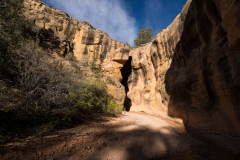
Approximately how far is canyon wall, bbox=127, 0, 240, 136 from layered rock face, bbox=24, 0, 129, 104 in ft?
19.4

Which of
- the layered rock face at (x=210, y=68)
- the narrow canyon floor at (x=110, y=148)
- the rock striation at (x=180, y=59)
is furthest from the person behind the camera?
the rock striation at (x=180, y=59)

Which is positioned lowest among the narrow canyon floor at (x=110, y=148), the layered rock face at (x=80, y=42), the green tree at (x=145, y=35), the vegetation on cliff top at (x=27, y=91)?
the narrow canyon floor at (x=110, y=148)

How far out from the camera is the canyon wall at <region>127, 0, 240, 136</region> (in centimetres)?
473

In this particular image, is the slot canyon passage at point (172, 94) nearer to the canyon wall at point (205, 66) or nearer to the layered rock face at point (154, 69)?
the canyon wall at point (205, 66)

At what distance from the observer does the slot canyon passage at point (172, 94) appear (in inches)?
128

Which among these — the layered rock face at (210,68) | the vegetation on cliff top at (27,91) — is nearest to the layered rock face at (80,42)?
the vegetation on cliff top at (27,91)

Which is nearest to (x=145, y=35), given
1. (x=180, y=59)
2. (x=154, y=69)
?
(x=154, y=69)

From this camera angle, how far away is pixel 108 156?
288 cm

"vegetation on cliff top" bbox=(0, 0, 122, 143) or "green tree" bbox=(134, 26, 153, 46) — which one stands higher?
"green tree" bbox=(134, 26, 153, 46)

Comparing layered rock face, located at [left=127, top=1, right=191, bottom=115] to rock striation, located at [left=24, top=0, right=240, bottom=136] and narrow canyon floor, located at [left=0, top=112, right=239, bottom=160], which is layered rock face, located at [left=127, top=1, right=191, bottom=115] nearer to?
rock striation, located at [left=24, top=0, right=240, bottom=136]

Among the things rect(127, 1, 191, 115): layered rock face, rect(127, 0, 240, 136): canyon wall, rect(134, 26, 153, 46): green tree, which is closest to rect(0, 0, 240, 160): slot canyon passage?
rect(127, 0, 240, 136): canyon wall

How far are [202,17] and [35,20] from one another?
1543cm

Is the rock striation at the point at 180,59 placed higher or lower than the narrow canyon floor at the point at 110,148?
higher

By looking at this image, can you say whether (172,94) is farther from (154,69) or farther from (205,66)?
(154,69)
